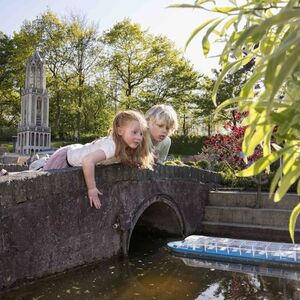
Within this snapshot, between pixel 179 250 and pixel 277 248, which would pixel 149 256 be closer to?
pixel 179 250

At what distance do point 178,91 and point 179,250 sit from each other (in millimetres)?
28513

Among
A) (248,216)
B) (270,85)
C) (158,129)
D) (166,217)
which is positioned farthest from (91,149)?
(248,216)

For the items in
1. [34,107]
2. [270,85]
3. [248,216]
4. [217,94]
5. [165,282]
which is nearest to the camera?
[270,85]

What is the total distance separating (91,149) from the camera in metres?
5.09

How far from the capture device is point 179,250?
283 inches

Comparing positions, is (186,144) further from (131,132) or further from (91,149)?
(131,132)

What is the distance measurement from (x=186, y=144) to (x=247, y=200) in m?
24.1

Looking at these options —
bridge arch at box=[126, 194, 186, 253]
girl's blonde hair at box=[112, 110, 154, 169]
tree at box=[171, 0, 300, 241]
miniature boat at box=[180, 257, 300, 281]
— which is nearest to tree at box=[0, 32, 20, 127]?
bridge arch at box=[126, 194, 186, 253]

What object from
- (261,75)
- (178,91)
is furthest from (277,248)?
(178,91)

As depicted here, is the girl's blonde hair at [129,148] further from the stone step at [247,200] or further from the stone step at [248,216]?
the stone step at [247,200]

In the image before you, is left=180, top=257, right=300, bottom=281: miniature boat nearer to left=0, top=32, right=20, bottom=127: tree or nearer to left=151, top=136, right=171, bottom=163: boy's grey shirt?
left=151, top=136, right=171, bottom=163: boy's grey shirt

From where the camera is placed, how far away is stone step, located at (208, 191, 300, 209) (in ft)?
32.6

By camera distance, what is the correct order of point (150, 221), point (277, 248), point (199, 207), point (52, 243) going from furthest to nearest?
1. point (199, 207)
2. point (150, 221)
3. point (277, 248)
4. point (52, 243)

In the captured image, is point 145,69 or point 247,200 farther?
point 145,69
